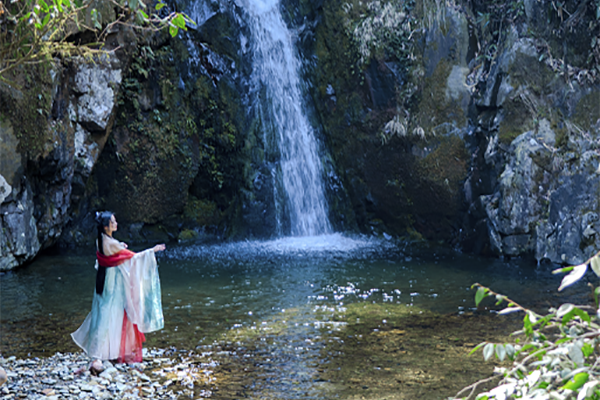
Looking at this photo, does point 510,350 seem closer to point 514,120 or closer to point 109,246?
point 109,246

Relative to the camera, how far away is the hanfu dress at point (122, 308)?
564 cm

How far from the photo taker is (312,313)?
7.96 metres

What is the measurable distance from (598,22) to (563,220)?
461 cm

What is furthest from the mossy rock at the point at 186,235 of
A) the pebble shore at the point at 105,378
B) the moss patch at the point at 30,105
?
the pebble shore at the point at 105,378

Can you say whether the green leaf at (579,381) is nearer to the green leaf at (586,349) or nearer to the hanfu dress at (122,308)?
the green leaf at (586,349)

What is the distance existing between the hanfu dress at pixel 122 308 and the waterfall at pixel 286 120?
30.6 ft

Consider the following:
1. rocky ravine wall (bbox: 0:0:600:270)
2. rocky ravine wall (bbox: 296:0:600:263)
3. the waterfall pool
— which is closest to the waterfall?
rocky ravine wall (bbox: 0:0:600:270)

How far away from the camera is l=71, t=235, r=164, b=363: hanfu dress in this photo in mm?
5637

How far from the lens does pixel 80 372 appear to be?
5.27 metres

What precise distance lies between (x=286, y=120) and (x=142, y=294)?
33.8ft

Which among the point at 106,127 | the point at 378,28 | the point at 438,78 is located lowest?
the point at 106,127

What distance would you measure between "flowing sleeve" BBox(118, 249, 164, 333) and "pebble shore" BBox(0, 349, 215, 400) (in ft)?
1.61

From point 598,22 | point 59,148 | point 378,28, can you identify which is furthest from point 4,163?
point 598,22

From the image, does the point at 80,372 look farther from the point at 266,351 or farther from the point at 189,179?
the point at 189,179
